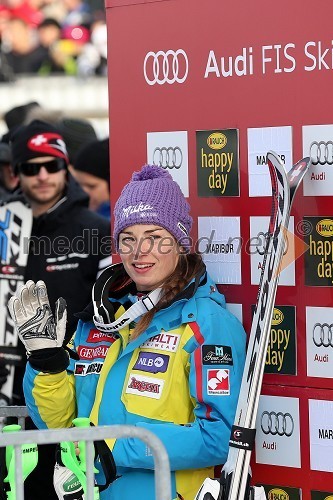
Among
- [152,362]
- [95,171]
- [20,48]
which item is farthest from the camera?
[20,48]

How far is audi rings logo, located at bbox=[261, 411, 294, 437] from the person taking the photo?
3.64 m

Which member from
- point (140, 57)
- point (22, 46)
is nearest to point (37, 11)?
point (22, 46)

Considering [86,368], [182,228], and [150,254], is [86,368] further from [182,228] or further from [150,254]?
[182,228]

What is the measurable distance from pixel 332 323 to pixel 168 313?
22.4 inches

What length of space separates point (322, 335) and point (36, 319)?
993 millimetres

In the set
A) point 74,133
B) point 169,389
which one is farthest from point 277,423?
point 74,133

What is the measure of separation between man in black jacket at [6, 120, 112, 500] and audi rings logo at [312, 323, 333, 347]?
5.22 ft

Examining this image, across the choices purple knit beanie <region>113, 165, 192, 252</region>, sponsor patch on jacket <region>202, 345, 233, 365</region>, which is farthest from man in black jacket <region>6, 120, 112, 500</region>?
sponsor patch on jacket <region>202, 345, 233, 365</region>

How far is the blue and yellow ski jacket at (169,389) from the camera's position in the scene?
133 inches

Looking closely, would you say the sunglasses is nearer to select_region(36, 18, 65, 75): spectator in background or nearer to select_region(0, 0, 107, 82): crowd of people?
select_region(0, 0, 107, 82): crowd of people

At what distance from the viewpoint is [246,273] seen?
3.75 metres

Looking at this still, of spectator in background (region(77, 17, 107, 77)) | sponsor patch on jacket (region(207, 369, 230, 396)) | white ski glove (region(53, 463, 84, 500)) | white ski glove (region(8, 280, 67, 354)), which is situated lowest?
white ski glove (region(53, 463, 84, 500))

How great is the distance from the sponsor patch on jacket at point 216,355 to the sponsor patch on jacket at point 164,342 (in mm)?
119

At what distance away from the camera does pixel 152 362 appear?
3490mm
